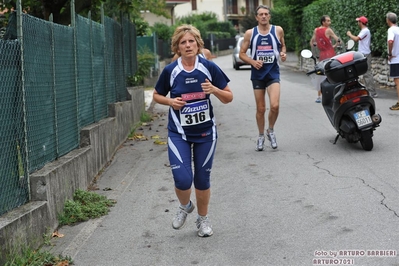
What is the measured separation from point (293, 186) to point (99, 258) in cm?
300

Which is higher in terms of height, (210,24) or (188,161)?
(210,24)

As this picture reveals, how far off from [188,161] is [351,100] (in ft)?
14.7

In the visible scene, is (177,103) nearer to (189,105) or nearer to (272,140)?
(189,105)

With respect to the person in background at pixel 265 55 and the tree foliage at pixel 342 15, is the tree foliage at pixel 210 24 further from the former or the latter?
the person in background at pixel 265 55

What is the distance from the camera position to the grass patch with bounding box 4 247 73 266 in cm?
580

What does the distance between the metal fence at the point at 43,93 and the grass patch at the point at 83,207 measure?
20.2 inches

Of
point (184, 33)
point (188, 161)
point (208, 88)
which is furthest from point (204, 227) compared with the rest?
point (184, 33)

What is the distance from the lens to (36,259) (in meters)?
6.02

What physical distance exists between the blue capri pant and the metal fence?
1.42 meters

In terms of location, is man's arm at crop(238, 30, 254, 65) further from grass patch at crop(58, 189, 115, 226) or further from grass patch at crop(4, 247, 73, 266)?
grass patch at crop(4, 247, 73, 266)

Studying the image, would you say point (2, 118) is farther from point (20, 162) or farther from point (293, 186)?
point (293, 186)

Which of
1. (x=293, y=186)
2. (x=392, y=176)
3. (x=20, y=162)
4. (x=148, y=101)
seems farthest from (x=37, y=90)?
(x=148, y=101)

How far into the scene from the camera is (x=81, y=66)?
400 inches

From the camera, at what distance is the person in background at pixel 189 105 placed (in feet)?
21.1
